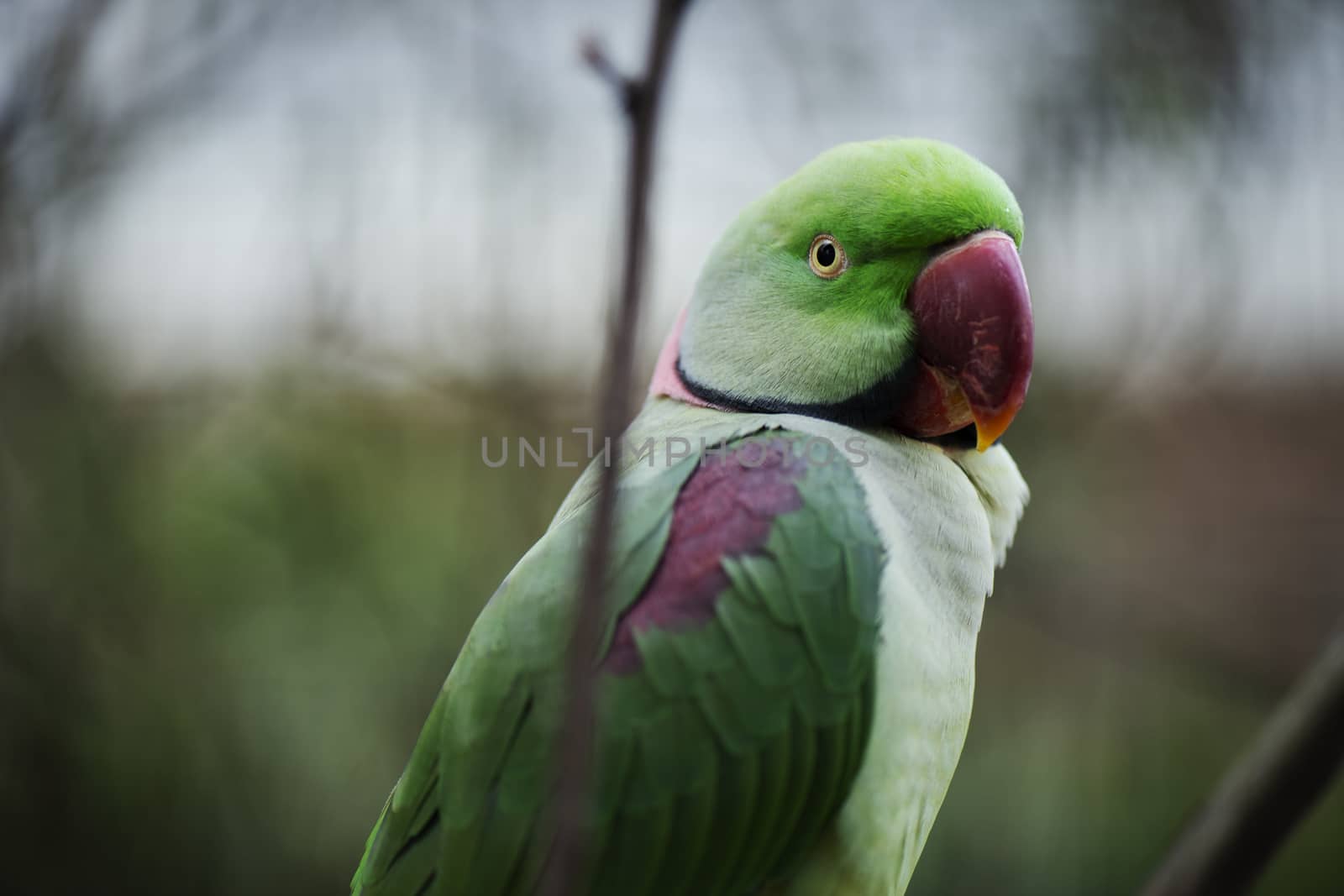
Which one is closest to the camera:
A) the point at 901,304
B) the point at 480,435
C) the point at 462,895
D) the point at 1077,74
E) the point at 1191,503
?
the point at 462,895

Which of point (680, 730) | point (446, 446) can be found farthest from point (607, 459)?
point (446, 446)

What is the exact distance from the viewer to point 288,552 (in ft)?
10.9

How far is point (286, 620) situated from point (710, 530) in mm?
→ 2776

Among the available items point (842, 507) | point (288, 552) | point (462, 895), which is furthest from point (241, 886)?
point (842, 507)

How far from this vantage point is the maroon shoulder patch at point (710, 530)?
991 millimetres

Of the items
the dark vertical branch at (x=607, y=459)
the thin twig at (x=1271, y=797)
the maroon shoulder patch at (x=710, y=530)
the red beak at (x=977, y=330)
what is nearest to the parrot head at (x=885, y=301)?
the red beak at (x=977, y=330)

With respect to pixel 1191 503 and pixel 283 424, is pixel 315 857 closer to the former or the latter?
pixel 283 424

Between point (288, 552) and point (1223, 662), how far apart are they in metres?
3.31

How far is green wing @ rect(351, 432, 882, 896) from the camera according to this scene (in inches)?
38.1

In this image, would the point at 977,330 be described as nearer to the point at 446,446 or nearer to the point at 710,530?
the point at 710,530

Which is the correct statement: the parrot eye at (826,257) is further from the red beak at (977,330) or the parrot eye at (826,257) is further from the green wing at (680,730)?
the green wing at (680,730)

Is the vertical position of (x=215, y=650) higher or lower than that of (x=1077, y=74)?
lower

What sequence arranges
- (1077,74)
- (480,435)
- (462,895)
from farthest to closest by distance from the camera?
(480,435), (1077,74), (462,895)

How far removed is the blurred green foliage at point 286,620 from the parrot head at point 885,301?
79.1 inches
